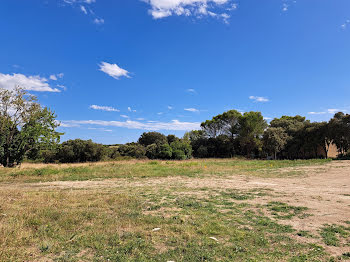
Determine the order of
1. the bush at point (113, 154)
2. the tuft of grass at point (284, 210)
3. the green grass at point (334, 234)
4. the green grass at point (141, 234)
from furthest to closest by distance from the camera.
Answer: the bush at point (113, 154)
the tuft of grass at point (284, 210)
the green grass at point (334, 234)
the green grass at point (141, 234)

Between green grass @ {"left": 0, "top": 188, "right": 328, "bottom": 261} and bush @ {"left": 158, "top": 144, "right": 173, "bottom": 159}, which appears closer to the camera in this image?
green grass @ {"left": 0, "top": 188, "right": 328, "bottom": 261}

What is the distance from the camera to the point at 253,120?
43.0 m

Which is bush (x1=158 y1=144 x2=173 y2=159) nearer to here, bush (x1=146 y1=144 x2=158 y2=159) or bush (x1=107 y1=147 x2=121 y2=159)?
bush (x1=146 y1=144 x2=158 y2=159)

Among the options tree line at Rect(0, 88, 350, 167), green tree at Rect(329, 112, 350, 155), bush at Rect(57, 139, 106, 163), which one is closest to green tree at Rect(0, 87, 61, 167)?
tree line at Rect(0, 88, 350, 167)

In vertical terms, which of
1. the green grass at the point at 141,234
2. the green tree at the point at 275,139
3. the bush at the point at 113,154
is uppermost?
the green tree at the point at 275,139

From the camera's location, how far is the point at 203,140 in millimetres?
48562

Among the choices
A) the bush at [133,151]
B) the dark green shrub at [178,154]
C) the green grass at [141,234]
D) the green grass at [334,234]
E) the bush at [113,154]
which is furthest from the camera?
the bush at [113,154]

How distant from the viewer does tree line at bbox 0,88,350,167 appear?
2213cm

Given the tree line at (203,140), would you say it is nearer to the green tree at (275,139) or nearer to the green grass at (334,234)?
the green tree at (275,139)

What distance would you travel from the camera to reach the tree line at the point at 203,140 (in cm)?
2213

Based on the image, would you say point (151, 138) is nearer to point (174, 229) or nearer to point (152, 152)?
point (152, 152)

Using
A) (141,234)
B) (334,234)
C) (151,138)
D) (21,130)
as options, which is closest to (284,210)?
(334,234)

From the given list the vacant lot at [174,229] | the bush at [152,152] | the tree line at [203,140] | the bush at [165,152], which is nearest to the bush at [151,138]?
the tree line at [203,140]

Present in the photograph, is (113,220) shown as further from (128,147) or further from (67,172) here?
(128,147)
